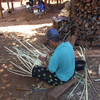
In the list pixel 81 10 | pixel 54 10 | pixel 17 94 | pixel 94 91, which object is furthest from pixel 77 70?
pixel 54 10

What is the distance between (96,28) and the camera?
12.6 ft

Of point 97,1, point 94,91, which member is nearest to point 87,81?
point 94,91

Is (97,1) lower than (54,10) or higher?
A: higher

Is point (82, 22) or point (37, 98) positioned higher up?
point (82, 22)

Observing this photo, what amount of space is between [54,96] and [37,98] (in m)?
0.39

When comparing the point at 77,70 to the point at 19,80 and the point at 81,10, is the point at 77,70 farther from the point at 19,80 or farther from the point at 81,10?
the point at 81,10

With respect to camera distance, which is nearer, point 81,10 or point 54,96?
point 54,96

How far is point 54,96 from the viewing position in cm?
211

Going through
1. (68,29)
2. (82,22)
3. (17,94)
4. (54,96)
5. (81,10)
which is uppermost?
(81,10)

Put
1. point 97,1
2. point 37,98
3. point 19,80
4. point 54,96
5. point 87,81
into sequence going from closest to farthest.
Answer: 1. point 54,96
2. point 37,98
3. point 87,81
4. point 19,80
5. point 97,1

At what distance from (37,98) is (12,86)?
0.61 metres

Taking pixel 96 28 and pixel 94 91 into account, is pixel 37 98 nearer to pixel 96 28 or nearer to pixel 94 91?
pixel 94 91

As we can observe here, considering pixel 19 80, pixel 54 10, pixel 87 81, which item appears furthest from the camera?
pixel 54 10

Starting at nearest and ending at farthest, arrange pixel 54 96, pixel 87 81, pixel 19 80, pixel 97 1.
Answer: pixel 54 96
pixel 87 81
pixel 19 80
pixel 97 1
